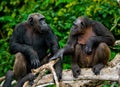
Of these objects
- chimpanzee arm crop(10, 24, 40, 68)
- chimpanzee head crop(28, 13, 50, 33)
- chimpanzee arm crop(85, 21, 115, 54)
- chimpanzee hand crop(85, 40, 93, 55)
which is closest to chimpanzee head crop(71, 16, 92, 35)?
chimpanzee arm crop(85, 21, 115, 54)

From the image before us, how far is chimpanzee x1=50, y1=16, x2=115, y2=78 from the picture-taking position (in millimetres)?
8773

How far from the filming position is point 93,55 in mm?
9062

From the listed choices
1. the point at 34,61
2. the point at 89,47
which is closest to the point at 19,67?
the point at 34,61

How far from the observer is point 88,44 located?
29.3 feet

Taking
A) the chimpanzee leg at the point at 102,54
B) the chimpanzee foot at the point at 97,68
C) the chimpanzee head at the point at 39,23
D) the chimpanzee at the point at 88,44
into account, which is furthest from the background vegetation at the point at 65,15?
the chimpanzee foot at the point at 97,68

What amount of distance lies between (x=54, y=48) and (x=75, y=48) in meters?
0.41

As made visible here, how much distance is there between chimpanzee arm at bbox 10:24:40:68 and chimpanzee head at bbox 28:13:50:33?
18cm

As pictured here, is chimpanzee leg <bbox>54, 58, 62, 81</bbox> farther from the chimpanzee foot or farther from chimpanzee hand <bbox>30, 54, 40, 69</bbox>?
the chimpanzee foot

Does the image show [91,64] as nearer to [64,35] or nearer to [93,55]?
[93,55]

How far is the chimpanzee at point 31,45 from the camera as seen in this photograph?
8773mm

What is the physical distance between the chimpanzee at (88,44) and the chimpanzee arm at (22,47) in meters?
0.41

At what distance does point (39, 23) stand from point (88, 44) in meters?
0.90

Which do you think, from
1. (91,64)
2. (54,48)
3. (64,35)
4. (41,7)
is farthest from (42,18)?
(41,7)

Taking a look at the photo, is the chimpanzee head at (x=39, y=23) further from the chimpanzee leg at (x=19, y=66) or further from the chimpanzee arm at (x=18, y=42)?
the chimpanzee leg at (x=19, y=66)
